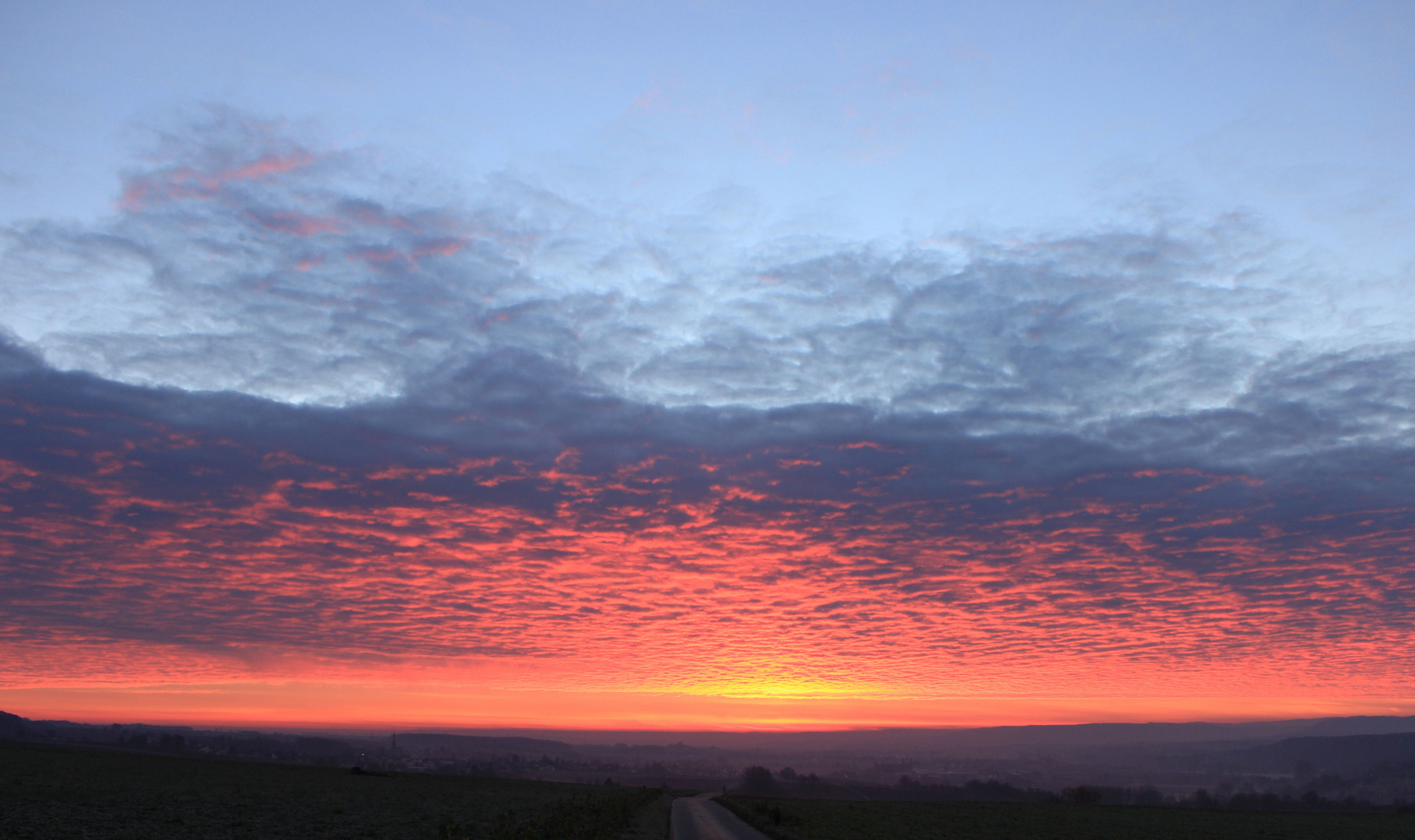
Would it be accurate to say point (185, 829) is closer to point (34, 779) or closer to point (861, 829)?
point (34, 779)

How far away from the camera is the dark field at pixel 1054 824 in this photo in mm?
57094

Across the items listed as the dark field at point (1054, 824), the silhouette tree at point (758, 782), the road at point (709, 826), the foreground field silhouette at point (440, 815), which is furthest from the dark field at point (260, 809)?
the silhouette tree at point (758, 782)

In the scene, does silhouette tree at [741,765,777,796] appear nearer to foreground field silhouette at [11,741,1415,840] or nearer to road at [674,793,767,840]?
foreground field silhouette at [11,741,1415,840]

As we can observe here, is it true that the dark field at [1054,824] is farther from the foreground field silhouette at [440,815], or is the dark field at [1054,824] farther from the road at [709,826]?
the road at [709,826]

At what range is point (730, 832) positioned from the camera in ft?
178

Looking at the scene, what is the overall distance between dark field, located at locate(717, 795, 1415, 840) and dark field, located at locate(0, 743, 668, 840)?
1207 cm

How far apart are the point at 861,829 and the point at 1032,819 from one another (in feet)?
81.6

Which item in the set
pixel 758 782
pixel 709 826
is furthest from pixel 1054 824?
pixel 758 782

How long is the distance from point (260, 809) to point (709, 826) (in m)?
31.3

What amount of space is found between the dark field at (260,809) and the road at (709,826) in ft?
7.56

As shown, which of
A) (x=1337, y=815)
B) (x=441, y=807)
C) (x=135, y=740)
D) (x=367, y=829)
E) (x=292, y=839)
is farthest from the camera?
(x=135, y=740)

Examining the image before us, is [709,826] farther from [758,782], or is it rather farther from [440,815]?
[758,782]

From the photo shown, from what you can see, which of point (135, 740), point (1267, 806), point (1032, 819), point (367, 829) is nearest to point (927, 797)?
point (1267, 806)

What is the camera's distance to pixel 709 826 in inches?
2368
